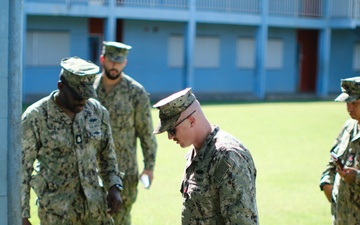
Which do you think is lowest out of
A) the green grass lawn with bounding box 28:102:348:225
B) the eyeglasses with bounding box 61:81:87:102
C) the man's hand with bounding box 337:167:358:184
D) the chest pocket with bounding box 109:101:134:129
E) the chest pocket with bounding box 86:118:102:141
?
the green grass lawn with bounding box 28:102:348:225

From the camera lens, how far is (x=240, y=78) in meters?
38.5

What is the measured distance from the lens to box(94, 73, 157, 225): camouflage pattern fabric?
27.1ft

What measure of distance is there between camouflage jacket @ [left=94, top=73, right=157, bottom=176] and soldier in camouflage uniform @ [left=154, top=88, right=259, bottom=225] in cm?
354

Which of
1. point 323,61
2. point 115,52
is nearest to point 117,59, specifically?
point 115,52

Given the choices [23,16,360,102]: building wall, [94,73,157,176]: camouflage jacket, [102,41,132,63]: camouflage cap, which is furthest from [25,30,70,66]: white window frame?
[94,73,157,176]: camouflage jacket

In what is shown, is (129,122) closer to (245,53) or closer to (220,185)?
(220,185)

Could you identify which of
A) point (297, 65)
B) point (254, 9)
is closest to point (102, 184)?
point (254, 9)

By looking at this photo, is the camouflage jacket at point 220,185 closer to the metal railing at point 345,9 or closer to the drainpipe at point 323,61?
the drainpipe at point 323,61

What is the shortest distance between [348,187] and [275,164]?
8593 mm

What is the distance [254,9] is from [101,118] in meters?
32.1

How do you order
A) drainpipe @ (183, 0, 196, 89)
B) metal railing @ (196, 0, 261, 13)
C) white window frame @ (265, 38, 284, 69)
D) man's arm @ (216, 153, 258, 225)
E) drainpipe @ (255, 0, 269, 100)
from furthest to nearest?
white window frame @ (265, 38, 284, 69), drainpipe @ (255, 0, 269, 100), metal railing @ (196, 0, 261, 13), drainpipe @ (183, 0, 196, 89), man's arm @ (216, 153, 258, 225)

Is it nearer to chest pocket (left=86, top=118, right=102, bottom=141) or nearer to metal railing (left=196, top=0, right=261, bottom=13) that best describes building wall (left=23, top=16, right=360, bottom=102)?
metal railing (left=196, top=0, right=261, bottom=13)

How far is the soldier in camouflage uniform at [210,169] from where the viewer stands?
438cm

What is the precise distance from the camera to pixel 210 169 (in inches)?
179
